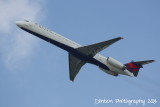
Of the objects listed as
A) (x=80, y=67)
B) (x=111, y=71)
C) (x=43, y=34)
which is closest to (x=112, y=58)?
(x=111, y=71)

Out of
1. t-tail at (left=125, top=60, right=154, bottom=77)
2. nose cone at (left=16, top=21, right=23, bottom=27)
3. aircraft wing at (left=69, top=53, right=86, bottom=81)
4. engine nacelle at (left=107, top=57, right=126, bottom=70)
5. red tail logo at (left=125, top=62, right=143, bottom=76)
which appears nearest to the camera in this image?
nose cone at (left=16, top=21, right=23, bottom=27)

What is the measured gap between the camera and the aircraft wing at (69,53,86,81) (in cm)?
5144

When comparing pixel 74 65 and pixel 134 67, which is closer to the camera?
pixel 134 67

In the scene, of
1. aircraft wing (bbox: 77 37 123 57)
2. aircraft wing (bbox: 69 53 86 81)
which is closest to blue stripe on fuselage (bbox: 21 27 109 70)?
aircraft wing (bbox: 77 37 123 57)

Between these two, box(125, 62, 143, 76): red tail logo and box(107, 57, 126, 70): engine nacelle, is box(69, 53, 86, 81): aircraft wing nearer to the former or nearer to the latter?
box(107, 57, 126, 70): engine nacelle

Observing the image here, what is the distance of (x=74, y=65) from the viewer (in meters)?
52.2

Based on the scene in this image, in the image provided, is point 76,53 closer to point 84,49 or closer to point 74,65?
point 84,49

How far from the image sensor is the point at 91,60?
47.5 m

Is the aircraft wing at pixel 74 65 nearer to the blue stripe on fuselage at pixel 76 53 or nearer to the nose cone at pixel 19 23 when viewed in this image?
the blue stripe on fuselage at pixel 76 53

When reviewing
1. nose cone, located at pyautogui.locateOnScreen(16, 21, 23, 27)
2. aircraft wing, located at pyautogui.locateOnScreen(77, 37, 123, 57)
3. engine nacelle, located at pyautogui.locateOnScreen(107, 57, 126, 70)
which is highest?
nose cone, located at pyautogui.locateOnScreen(16, 21, 23, 27)

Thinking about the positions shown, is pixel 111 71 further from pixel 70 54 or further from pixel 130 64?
pixel 70 54

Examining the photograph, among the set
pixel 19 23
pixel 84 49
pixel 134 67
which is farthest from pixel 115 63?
pixel 19 23

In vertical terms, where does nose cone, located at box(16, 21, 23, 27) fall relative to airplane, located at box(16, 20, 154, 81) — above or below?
above

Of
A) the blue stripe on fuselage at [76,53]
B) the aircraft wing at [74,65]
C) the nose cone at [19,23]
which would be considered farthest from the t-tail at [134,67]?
the nose cone at [19,23]
